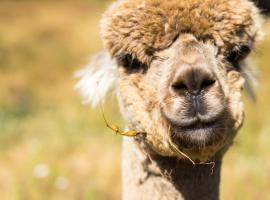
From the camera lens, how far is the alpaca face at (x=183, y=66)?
3275mm

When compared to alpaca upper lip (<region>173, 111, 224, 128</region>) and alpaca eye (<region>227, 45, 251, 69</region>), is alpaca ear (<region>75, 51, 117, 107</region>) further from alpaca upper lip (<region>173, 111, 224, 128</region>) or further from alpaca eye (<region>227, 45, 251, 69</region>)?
alpaca upper lip (<region>173, 111, 224, 128</region>)

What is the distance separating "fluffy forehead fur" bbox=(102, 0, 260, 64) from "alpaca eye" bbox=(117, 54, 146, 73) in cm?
3

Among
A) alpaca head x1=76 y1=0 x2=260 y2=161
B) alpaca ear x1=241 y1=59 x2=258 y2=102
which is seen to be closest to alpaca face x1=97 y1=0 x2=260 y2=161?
alpaca head x1=76 y1=0 x2=260 y2=161

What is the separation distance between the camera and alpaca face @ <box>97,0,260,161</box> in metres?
3.28

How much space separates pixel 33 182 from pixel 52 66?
71.5ft

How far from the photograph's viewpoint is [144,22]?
3.54m

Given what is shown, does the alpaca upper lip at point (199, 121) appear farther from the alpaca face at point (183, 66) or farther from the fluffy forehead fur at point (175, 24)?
the fluffy forehead fur at point (175, 24)

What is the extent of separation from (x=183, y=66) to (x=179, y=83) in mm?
85

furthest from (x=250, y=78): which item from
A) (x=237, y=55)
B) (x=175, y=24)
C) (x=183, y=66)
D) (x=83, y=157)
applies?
(x=83, y=157)

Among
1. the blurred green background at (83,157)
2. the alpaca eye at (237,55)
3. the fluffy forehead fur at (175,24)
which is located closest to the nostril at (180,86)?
the fluffy forehead fur at (175,24)

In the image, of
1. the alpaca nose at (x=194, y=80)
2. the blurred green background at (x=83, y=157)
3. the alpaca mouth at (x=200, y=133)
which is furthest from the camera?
the blurred green background at (x=83, y=157)

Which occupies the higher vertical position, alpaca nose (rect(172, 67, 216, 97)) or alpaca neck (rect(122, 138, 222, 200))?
alpaca nose (rect(172, 67, 216, 97))

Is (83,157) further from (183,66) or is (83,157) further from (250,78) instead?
(183,66)

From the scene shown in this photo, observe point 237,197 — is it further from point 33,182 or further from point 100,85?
point 100,85
